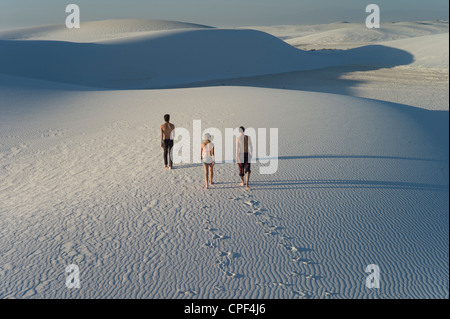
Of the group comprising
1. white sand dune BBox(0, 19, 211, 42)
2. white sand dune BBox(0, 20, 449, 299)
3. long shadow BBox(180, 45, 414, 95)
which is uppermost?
white sand dune BBox(0, 19, 211, 42)

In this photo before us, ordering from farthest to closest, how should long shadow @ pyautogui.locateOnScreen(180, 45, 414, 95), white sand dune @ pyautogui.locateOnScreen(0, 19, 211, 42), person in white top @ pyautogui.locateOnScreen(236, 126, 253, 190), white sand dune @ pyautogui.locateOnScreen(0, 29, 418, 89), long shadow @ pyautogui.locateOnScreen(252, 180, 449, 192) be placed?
white sand dune @ pyautogui.locateOnScreen(0, 19, 211, 42), white sand dune @ pyautogui.locateOnScreen(0, 29, 418, 89), long shadow @ pyautogui.locateOnScreen(180, 45, 414, 95), long shadow @ pyautogui.locateOnScreen(252, 180, 449, 192), person in white top @ pyautogui.locateOnScreen(236, 126, 253, 190)

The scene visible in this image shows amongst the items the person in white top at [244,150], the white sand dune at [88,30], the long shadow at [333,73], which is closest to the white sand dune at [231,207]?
the person in white top at [244,150]

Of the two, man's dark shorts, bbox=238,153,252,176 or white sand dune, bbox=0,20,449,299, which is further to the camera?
man's dark shorts, bbox=238,153,252,176

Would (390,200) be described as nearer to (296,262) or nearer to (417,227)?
(417,227)

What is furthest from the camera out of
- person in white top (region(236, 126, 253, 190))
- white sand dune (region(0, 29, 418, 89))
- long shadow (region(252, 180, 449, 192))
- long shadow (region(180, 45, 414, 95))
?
white sand dune (region(0, 29, 418, 89))

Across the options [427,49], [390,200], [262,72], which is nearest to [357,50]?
[427,49]

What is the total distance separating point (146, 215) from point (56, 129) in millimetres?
8497

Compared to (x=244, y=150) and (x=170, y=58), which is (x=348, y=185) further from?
(x=170, y=58)

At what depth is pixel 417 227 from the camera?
675 cm

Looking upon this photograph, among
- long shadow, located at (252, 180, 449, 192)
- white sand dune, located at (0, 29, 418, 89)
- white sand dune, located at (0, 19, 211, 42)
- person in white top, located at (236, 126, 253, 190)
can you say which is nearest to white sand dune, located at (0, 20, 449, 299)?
long shadow, located at (252, 180, 449, 192)

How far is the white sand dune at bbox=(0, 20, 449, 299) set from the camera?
18.0ft

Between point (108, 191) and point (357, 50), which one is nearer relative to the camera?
point (108, 191)

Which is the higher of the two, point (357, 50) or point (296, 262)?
point (357, 50)

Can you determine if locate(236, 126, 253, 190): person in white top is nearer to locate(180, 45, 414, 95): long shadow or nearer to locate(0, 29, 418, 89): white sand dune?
locate(180, 45, 414, 95): long shadow
